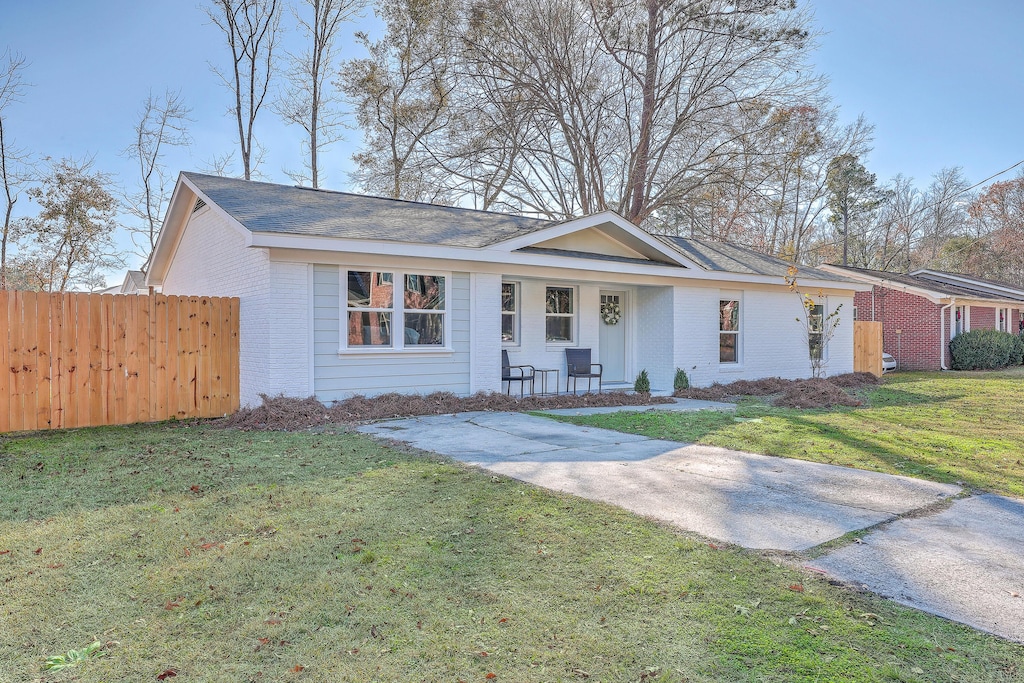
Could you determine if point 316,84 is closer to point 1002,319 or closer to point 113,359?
point 113,359

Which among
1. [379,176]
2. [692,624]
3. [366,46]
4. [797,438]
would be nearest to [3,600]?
[692,624]

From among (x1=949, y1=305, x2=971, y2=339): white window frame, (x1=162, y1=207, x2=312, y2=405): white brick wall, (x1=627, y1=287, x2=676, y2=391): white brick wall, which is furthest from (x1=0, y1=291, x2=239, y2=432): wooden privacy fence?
(x1=949, y1=305, x2=971, y2=339): white window frame

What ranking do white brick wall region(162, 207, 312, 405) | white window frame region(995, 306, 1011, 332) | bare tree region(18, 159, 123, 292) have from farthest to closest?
1. white window frame region(995, 306, 1011, 332)
2. bare tree region(18, 159, 123, 292)
3. white brick wall region(162, 207, 312, 405)

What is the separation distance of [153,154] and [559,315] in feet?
63.4

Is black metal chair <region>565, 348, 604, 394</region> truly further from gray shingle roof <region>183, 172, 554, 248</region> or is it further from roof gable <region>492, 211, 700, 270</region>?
gray shingle roof <region>183, 172, 554, 248</region>

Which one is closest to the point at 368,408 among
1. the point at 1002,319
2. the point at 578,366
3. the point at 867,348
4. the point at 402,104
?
the point at 578,366

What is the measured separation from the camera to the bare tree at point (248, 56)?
829 inches

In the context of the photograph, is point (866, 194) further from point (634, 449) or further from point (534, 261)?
point (634, 449)

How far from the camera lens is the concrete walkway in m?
3.11

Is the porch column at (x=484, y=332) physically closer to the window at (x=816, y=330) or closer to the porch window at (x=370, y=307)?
the porch window at (x=370, y=307)

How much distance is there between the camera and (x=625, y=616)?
2762 mm

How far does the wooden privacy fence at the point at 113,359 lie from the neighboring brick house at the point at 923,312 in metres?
19.6

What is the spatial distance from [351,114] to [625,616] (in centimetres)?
2257

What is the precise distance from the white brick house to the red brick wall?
769 cm
